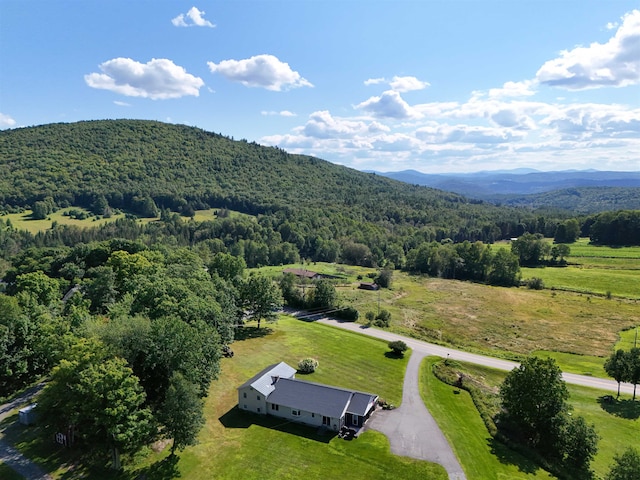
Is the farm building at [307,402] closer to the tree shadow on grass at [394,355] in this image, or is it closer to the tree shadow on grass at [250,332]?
the tree shadow on grass at [394,355]

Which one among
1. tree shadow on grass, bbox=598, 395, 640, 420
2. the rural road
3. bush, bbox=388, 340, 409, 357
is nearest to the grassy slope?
bush, bbox=388, 340, 409, 357

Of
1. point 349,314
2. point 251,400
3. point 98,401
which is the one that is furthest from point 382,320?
point 98,401

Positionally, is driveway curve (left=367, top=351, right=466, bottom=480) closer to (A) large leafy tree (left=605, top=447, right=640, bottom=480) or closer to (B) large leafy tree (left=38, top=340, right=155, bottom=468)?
(A) large leafy tree (left=605, top=447, right=640, bottom=480)

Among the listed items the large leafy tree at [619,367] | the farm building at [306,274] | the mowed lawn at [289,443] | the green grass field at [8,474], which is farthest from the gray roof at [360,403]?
the farm building at [306,274]

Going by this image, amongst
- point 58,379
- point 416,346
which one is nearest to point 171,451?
point 58,379

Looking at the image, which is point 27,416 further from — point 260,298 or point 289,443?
point 260,298
